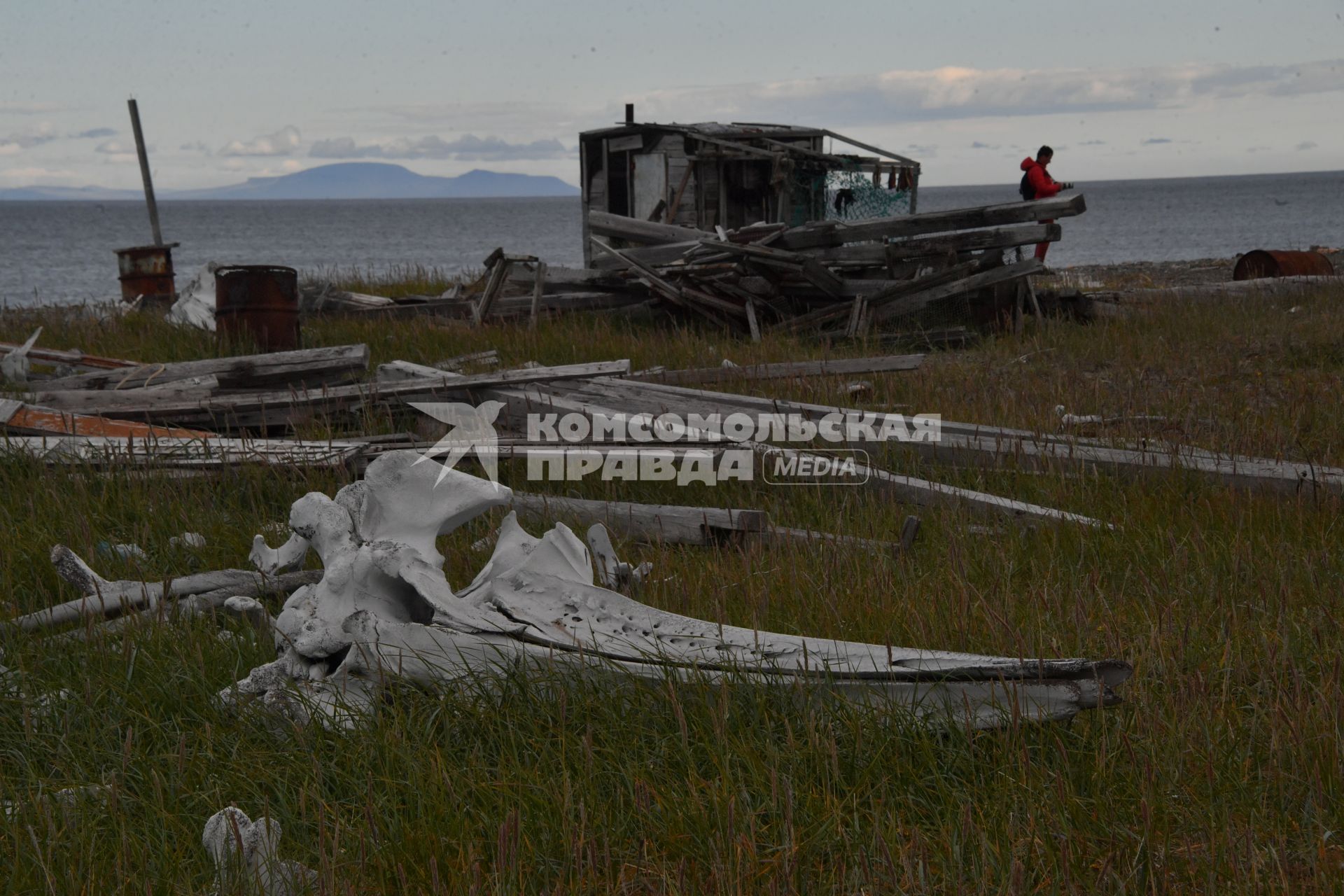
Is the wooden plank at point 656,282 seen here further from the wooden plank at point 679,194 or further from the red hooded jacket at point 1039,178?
the red hooded jacket at point 1039,178

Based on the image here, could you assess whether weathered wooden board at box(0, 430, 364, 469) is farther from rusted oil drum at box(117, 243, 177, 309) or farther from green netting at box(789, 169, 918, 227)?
green netting at box(789, 169, 918, 227)

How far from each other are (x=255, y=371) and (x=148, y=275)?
961 centimetres

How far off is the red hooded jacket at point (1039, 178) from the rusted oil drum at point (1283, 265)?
11.3ft

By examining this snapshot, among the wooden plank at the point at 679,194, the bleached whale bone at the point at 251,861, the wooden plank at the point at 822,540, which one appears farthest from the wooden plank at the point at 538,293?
the bleached whale bone at the point at 251,861

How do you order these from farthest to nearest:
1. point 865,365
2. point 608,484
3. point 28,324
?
point 28,324 → point 865,365 → point 608,484

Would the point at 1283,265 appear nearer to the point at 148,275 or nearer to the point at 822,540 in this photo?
the point at 822,540

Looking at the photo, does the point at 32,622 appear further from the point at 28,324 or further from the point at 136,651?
the point at 28,324

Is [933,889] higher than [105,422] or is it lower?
lower

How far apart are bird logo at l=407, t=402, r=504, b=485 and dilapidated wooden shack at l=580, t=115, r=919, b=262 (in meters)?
11.6

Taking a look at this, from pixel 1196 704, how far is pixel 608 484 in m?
3.55

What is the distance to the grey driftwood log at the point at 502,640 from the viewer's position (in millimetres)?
2586

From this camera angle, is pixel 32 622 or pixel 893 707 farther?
pixel 32 622

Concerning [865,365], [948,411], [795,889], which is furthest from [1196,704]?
[865,365]

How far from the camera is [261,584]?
3.96 meters
